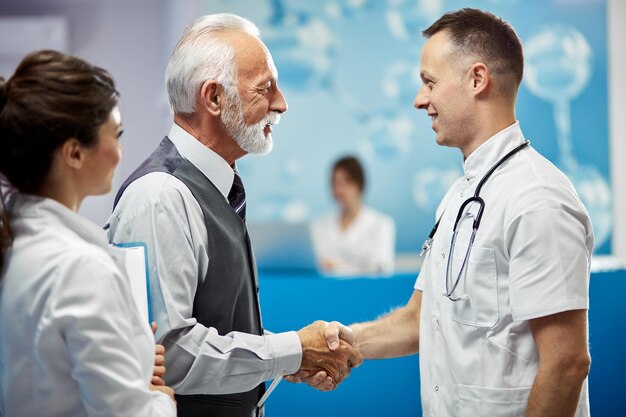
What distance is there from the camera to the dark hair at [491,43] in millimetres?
1839

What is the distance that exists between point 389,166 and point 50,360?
4936 mm

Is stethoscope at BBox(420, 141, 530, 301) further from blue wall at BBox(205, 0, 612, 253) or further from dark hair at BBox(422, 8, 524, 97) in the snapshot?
blue wall at BBox(205, 0, 612, 253)

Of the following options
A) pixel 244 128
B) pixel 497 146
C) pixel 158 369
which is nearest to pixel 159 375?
pixel 158 369

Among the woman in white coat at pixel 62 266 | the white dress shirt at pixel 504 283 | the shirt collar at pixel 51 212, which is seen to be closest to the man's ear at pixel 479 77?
the white dress shirt at pixel 504 283

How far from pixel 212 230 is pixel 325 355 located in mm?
493

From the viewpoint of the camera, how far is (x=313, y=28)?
610cm

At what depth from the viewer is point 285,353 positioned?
5.89 ft

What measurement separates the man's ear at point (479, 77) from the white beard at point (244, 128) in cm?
53

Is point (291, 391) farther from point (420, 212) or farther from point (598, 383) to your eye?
point (420, 212)

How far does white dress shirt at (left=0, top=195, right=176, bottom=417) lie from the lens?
1154 mm

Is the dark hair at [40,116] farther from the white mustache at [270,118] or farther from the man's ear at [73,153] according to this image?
the white mustache at [270,118]

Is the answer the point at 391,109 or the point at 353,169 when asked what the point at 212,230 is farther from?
the point at 391,109

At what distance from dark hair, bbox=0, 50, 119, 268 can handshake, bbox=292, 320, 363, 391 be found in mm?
851

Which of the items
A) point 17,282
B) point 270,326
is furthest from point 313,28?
point 17,282
